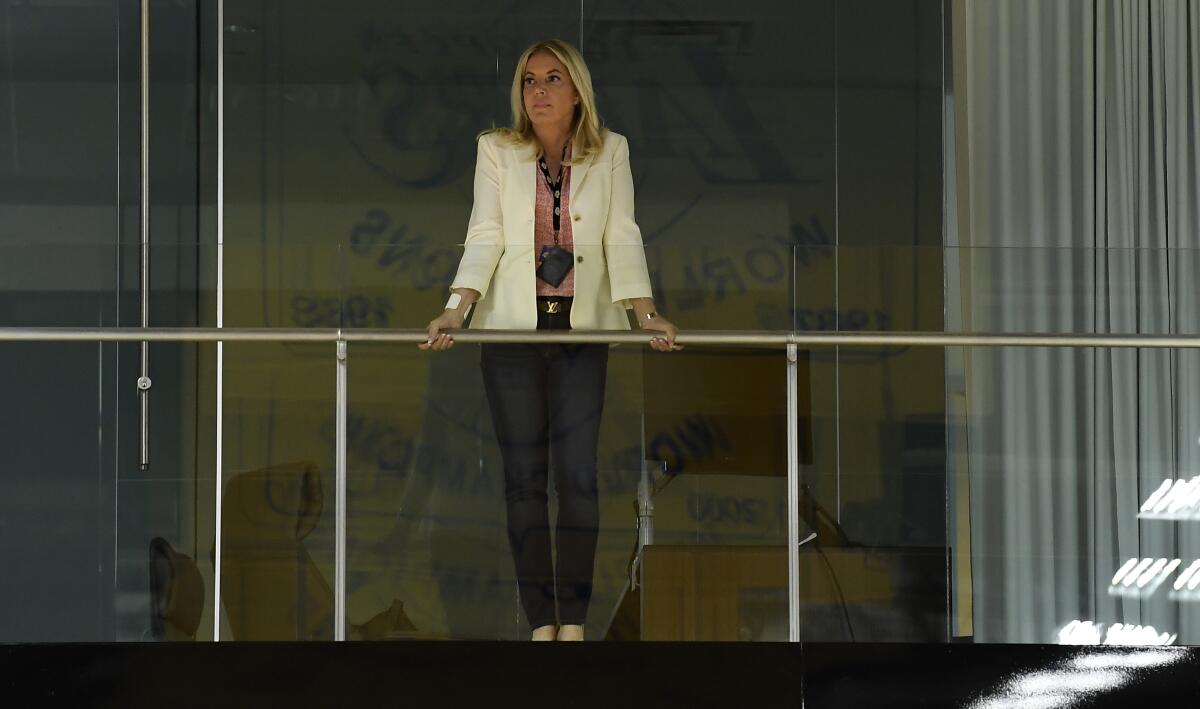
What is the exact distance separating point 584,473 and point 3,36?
12.9 feet

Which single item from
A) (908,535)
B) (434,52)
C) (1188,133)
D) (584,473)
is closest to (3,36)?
(434,52)

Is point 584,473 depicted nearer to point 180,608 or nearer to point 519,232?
point 519,232

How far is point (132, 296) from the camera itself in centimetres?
462

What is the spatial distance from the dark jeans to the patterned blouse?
172 millimetres

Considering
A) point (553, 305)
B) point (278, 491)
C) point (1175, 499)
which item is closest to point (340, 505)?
point (278, 491)

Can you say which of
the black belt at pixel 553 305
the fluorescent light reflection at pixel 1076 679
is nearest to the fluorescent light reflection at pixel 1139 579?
the fluorescent light reflection at pixel 1076 679

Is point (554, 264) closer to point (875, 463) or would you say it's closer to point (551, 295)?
point (551, 295)

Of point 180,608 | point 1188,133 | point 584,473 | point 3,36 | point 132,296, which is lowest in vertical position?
point 180,608

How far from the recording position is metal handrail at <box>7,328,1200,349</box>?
456 cm

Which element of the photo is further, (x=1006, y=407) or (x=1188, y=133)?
(x=1188, y=133)

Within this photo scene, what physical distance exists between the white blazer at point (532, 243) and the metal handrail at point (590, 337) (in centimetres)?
6

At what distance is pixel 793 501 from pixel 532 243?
101 centimetres

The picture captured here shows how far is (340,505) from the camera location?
4.60 m

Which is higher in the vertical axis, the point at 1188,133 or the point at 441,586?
the point at 1188,133
